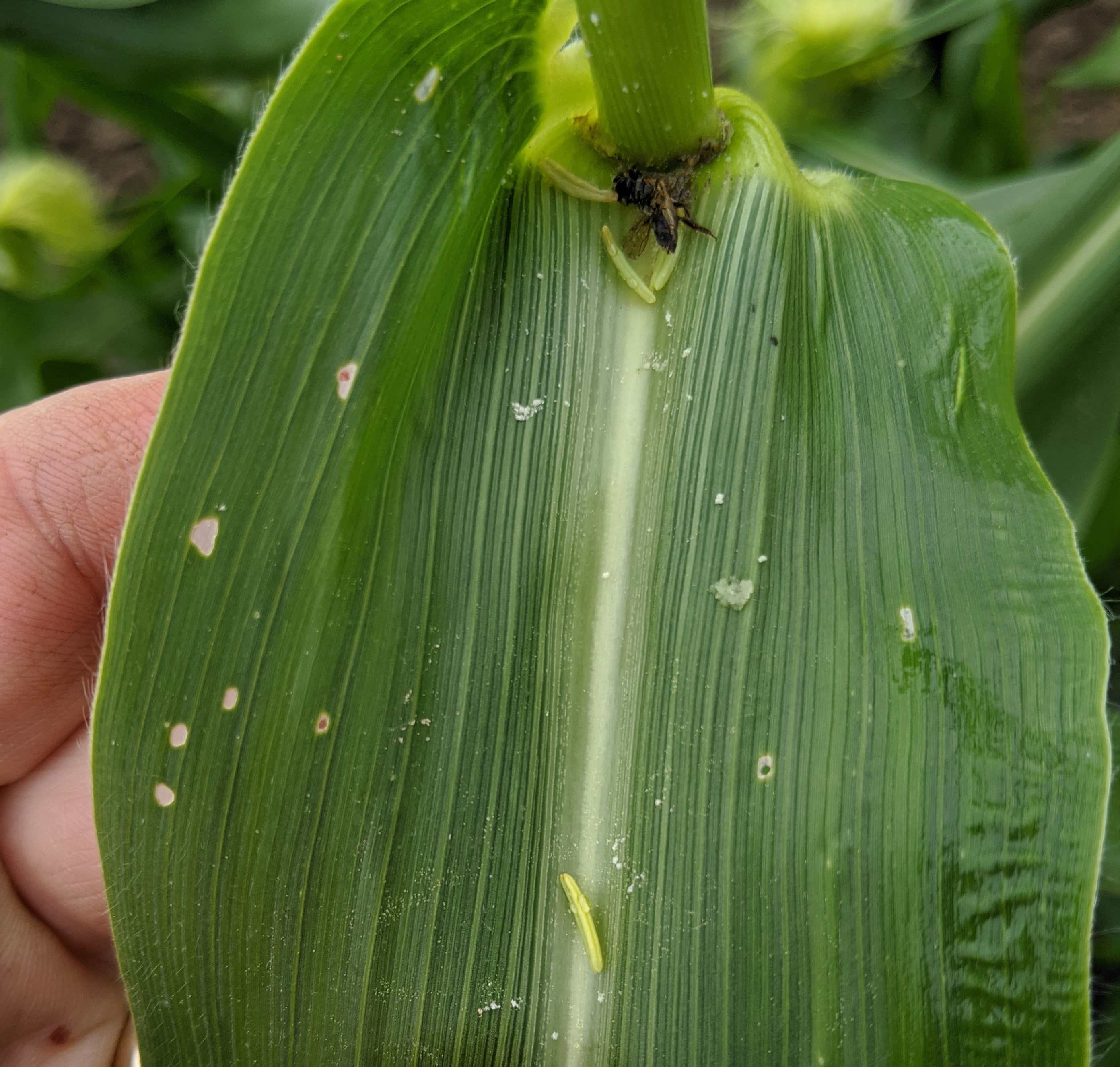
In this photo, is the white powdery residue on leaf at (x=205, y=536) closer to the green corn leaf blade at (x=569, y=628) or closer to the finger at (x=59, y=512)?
the green corn leaf blade at (x=569, y=628)

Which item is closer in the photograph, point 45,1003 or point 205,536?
point 205,536

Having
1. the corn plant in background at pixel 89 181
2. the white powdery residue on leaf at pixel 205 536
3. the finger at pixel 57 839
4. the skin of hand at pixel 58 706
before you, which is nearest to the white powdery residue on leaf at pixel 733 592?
the white powdery residue on leaf at pixel 205 536

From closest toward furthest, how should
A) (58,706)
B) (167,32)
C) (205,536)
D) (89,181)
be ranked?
(205,536)
(167,32)
(58,706)
(89,181)

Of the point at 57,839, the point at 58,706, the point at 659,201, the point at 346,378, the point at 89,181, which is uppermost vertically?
the point at 89,181

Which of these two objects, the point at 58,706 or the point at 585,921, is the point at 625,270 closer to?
the point at 585,921

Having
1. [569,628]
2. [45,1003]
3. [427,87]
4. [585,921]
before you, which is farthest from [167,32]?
[45,1003]

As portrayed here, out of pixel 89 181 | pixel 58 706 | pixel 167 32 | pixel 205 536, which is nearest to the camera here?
pixel 205 536

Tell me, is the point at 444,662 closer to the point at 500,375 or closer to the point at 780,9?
the point at 500,375

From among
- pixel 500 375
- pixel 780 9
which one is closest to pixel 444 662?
pixel 500 375
